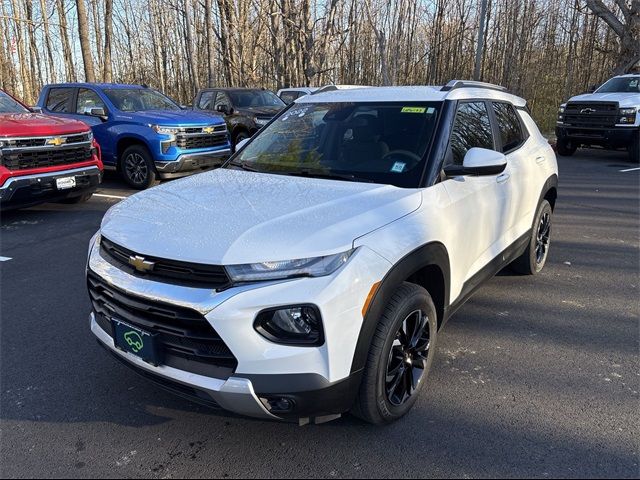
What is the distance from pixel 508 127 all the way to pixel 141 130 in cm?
664

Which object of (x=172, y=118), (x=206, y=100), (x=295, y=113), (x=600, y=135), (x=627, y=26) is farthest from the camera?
(x=627, y=26)

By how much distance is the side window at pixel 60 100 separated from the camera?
985cm

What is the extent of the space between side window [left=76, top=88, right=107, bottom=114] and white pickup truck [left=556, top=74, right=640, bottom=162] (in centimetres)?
1108

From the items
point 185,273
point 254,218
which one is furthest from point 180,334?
point 254,218

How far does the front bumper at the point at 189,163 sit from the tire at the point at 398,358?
22.7 ft

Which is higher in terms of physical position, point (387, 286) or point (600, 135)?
point (600, 135)

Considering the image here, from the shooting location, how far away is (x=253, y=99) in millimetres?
13008

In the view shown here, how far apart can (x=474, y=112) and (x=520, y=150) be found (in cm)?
89

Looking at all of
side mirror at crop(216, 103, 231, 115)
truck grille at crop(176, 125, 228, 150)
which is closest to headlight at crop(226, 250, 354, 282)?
truck grille at crop(176, 125, 228, 150)

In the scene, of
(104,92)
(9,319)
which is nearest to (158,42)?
(104,92)

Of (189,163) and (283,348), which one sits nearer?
(283,348)

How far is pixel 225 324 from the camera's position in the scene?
2135 mm

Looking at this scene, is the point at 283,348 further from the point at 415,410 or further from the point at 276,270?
the point at 415,410

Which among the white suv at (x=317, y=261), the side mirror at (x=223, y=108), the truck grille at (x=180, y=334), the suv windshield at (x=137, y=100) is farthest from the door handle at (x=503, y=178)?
the side mirror at (x=223, y=108)
